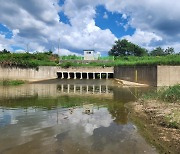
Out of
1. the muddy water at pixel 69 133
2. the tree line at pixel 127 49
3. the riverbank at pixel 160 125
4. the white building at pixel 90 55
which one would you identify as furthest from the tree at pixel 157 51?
the muddy water at pixel 69 133

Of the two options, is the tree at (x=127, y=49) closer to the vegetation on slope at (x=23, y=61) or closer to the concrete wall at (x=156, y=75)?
the vegetation on slope at (x=23, y=61)

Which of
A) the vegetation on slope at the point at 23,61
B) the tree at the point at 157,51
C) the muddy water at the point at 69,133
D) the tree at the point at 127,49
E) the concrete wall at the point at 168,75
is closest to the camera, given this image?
the muddy water at the point at 69,133

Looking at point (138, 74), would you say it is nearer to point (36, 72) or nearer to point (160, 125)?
point (36, 72)

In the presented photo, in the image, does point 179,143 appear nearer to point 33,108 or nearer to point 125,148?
point 125,148

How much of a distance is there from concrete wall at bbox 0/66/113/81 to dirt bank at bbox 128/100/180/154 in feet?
95.2

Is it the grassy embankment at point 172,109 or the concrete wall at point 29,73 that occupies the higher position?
the concrete wall at point 29,73

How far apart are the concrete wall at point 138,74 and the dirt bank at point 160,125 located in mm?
16782

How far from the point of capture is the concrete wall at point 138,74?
93.6 ft

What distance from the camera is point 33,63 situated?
4038 centimetres

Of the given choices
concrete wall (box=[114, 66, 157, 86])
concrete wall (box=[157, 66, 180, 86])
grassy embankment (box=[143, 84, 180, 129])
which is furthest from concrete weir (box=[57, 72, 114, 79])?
grassy embankment (box=[143, 84, 180, 129])

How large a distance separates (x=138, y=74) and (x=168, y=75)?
17.6ft

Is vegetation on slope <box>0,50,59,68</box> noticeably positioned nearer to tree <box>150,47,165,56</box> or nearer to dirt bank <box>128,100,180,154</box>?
dirt bank <box>128,100,180,154</box>

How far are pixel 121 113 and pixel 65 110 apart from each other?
2921mm

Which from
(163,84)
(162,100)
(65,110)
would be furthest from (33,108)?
(163,84)
